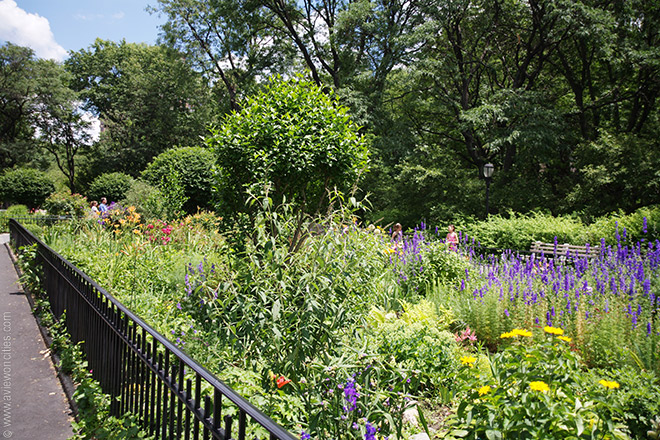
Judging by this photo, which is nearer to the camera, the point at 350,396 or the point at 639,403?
the point at 350,396

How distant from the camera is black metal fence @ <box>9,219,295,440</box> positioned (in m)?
1.63

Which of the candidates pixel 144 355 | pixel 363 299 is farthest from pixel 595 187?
pixel 144 355

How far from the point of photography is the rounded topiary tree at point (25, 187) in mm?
24000

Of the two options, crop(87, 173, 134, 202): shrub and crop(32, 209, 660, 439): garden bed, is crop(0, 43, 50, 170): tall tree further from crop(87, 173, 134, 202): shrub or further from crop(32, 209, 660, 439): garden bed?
crop(32, 209, 660, 439): garden bed

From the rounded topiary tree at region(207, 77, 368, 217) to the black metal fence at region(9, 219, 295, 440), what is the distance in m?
2.16

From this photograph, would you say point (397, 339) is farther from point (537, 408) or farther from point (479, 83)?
point (479, 83)

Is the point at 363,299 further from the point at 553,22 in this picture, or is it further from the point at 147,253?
the point at 553,22

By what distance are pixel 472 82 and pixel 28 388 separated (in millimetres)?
21248

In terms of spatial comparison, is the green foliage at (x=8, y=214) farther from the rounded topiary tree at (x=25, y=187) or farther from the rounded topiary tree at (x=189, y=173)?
the rounded topiary tree at (x=189, y=173)

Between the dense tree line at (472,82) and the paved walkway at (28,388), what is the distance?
12.3 m

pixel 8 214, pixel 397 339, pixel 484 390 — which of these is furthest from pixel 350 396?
pixel 8 214

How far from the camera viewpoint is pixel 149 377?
2518 mm

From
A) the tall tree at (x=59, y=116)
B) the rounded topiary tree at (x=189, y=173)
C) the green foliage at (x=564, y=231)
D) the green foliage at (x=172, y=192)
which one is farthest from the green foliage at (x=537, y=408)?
the tall tree at (x=59, y=116)

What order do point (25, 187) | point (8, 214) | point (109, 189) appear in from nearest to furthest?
point (109, 189) < point (8, 214) < point (25, 187)
